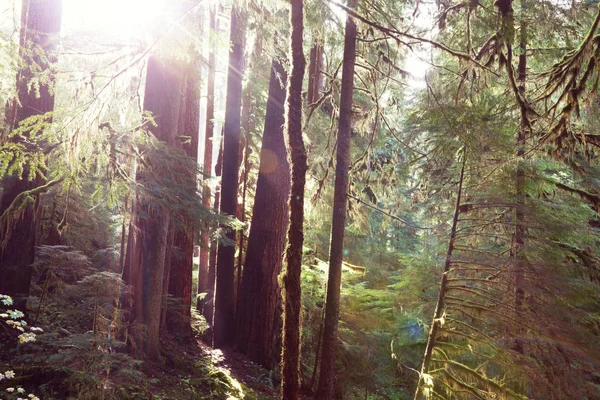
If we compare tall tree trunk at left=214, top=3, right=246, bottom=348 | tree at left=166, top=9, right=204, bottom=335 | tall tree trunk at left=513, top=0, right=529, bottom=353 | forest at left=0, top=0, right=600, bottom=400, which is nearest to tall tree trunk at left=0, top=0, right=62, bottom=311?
forest at left=0, top=0, right=600, bottom=400

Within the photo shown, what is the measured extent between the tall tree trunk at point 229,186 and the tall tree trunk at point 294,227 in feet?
18.1

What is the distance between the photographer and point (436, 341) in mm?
6375

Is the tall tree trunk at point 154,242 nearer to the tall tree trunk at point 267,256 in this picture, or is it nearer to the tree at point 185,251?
the tree at point 185,251

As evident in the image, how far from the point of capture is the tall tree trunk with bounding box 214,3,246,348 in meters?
9.73

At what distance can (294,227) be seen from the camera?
4523mm

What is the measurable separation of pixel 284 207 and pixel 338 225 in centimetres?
282

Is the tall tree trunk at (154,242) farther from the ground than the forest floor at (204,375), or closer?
farther from the ground

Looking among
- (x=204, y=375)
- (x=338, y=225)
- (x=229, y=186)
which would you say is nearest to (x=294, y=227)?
(x=338, y=225)

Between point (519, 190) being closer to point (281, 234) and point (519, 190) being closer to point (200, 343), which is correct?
point (281, 234)

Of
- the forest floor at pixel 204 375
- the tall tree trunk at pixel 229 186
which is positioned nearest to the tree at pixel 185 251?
the forest floor at pixel 204 375

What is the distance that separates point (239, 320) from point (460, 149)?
5.89m

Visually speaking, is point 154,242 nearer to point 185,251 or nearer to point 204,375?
point 204,375

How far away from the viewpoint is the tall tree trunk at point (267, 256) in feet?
30.0

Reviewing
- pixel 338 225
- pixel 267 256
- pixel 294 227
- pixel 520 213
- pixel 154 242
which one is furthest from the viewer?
pixel 267 256
